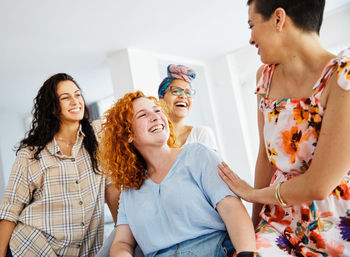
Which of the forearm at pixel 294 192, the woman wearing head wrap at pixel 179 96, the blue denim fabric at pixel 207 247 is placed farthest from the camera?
the woman wearing head wrap at pixel 179 96

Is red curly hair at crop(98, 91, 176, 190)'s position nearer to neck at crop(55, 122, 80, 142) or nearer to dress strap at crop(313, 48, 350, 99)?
neck at crop(55, 122, 80, 142)

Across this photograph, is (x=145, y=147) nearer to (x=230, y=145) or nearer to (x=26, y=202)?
(x=26, y=202)

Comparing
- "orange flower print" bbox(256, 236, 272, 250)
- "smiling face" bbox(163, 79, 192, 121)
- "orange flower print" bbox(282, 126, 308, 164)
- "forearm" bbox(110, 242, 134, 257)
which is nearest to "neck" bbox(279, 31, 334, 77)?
"orange flower print" bbox(282, 126, 308, 164)

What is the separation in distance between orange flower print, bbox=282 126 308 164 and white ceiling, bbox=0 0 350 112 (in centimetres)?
346

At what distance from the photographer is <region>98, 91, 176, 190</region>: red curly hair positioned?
5.36 ft

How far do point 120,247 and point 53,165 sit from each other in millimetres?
916

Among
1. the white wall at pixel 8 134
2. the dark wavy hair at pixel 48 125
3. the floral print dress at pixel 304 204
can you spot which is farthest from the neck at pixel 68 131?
the white wall at pixel 8 134

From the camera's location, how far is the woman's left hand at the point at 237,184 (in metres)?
1.30

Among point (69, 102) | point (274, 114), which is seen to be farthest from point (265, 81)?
point (69, 102)

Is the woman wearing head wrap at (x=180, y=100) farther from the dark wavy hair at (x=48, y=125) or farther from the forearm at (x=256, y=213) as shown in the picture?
the forearm at (x=256, y=213)

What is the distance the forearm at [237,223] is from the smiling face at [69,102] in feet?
4.57

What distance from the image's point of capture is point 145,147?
1.67 meters

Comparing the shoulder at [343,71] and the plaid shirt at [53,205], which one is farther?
the plaid shirt at [53,205]

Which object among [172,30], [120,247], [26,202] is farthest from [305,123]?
[172,30]
